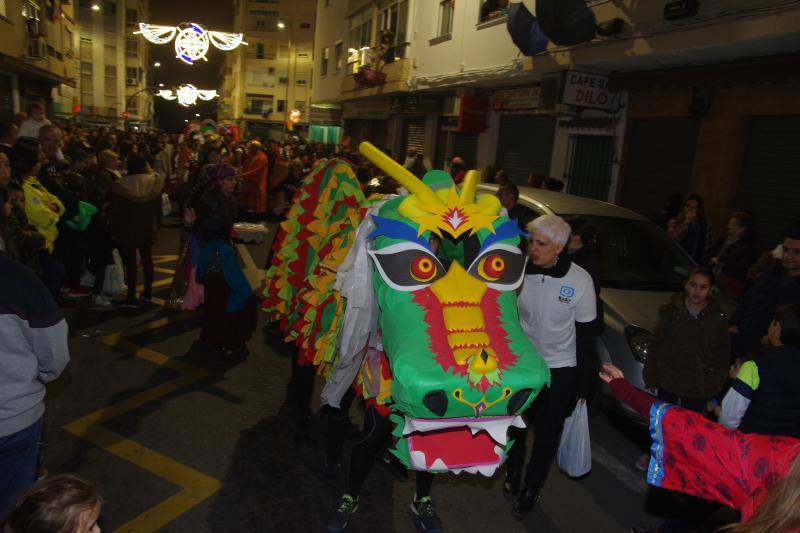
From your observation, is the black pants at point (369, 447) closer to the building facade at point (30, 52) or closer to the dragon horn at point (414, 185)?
the dragon horn at point (414, 185)

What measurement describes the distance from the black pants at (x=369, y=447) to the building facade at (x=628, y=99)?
6.71m

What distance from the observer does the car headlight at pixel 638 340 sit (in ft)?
15.1

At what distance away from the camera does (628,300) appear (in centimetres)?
503

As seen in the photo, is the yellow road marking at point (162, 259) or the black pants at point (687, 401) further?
the yellow road marking at point (162, 259)

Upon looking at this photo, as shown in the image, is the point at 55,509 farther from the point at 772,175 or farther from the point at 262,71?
the point at 262,71

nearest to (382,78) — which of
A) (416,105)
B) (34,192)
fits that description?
(416,105)

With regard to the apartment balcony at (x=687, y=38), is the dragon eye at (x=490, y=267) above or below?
below

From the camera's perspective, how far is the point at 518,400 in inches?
94.6

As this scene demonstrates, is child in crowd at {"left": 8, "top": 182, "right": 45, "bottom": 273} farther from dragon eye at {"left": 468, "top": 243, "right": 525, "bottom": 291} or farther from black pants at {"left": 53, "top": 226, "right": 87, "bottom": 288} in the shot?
dragon eye at {"left": 468, "top": 243, "right": 525, "bottom": 291}

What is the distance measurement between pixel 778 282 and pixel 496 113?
1064 cm

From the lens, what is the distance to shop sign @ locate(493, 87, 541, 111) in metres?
12.6

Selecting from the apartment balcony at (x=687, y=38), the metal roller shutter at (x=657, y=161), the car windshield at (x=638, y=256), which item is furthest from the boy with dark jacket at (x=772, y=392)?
the metal roller shutter at (x=657, y=161)

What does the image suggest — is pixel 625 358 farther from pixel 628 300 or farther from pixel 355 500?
pixel 355 500

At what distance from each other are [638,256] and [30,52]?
2012 cm
